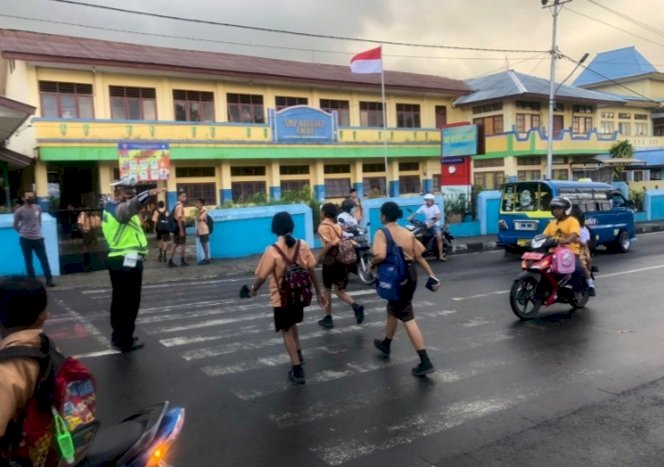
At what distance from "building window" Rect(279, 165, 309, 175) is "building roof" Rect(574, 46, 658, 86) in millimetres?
29626

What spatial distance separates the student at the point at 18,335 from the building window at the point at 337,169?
29.3 m

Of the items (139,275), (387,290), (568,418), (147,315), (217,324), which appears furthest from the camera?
(147,315)

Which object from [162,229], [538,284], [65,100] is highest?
[65,100]

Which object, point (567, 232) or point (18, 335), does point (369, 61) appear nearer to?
point (567, 232)

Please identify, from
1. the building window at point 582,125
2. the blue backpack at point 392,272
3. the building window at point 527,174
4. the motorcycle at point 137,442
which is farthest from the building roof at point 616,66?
the motorcycle at point 137,442

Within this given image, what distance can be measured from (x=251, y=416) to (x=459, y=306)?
4864mm

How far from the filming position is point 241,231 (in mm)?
15812

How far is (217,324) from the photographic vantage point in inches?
304

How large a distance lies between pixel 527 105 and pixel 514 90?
234cm

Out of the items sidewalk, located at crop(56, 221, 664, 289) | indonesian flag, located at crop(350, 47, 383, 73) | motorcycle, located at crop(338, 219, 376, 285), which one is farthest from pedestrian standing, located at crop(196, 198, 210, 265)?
indonesian flag, located at crop(350, 47, 383, 73)

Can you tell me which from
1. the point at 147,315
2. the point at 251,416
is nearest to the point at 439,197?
the point at 147,315

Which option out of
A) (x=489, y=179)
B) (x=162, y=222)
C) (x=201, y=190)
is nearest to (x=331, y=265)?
(x=162, y=222)

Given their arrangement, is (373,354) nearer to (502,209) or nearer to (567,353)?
(567,353)

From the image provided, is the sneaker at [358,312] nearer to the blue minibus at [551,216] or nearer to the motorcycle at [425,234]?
the motorcycle at [425,234]
